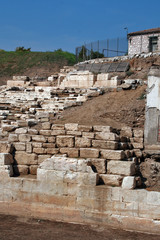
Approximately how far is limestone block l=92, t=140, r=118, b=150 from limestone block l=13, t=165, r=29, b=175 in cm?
174

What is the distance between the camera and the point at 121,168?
20.5ft

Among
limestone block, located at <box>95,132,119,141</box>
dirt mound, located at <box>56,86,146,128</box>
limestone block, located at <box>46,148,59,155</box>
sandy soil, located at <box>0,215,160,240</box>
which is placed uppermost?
dirt mound, located at <box>56,86,146,128</box>

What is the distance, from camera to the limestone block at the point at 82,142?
671cm

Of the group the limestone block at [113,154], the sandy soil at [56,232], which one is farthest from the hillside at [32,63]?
the sandy soil at [56,232]

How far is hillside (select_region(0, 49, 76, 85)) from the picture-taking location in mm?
28133

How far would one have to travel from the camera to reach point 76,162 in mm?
6340

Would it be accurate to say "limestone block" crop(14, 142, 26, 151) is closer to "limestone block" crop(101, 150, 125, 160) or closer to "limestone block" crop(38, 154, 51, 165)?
"limestone block" crop(38, 154, 51, 165)

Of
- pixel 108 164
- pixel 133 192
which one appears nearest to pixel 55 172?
pixel 108 164

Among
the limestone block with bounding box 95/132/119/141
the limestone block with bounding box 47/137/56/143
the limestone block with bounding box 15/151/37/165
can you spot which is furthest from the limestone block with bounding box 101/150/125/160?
the limestone block with bounding box 15/151/37/165

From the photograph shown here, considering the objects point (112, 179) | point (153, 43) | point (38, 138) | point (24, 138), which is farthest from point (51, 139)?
point (153, 43)

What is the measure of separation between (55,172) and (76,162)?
1.73 feet

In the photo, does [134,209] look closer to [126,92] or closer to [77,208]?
[77,208]

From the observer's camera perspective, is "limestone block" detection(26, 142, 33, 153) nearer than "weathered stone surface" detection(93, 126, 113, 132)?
No

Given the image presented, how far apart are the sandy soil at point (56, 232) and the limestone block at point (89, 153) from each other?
1485mm
